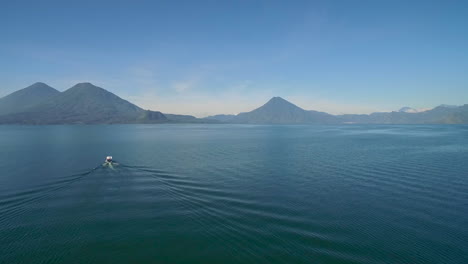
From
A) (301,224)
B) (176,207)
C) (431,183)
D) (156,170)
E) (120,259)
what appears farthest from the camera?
(156,170)

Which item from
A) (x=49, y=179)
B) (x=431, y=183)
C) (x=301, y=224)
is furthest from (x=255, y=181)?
(x=49, y=179)

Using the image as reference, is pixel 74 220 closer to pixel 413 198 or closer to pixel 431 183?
pixel 413 198

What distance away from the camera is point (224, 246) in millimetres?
14203

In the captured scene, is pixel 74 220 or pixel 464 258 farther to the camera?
pixel 74 220

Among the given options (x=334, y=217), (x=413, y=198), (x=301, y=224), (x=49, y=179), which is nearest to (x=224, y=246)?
(x=301, y=224)

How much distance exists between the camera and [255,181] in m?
28.2

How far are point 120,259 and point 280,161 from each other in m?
33.1

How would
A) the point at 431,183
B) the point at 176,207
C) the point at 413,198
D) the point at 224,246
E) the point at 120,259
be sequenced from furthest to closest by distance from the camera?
the point at 431,183 → the point at 413,198 → the point at 176,207 → the point at 224,246 → the point at 120,259

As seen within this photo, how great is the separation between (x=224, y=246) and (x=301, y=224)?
629 cm

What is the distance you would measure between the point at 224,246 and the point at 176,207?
7.40 meters

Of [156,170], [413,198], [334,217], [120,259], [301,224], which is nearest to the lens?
[120,259]

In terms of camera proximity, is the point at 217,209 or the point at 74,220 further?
the point at 217,209

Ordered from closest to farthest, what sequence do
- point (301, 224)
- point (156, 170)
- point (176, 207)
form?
point (301, 224)
point (176, 207)
point (156, 170)

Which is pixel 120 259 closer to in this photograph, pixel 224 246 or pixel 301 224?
pixel 224 246
